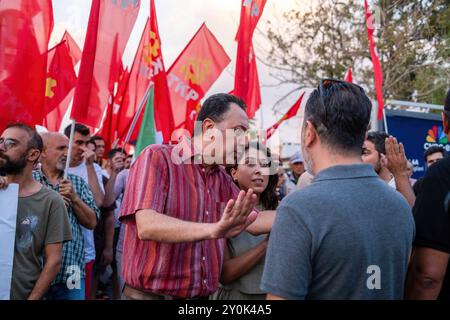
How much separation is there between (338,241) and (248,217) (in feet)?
2.39

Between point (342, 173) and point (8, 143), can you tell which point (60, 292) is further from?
point (342, 173)

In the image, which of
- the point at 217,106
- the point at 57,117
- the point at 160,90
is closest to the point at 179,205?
the point at 217,106

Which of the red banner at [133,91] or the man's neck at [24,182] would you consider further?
the red banner at [133,91]

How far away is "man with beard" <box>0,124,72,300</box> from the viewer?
134 inches

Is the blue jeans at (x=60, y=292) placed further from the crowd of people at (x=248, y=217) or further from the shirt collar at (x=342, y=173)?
the shirt collar at (x=342, y=173)

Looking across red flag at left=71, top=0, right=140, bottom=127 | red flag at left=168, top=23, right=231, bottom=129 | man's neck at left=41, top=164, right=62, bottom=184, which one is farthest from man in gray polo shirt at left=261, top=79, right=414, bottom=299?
red flag at left=168, top=23, right=231, bottom=129

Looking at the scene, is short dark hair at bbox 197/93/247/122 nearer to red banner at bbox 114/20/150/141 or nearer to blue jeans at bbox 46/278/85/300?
blue jeans at bbox 46/278/85/300

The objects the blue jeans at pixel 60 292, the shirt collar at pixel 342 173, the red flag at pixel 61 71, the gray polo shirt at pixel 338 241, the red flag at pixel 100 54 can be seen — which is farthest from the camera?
the red flag at pixel 61 71

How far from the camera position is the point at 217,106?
2.84 meters

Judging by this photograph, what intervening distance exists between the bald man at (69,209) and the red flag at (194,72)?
3179 mm

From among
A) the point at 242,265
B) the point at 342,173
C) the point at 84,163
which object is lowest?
the point at 242,265

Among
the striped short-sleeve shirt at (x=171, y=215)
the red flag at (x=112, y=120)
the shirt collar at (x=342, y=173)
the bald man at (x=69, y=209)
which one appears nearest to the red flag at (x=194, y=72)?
the red flag at (x=112, y=120)

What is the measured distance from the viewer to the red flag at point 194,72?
7852 mm
